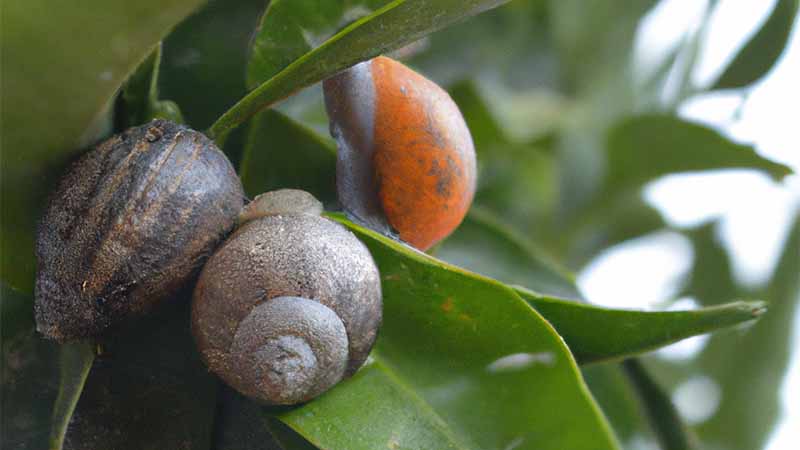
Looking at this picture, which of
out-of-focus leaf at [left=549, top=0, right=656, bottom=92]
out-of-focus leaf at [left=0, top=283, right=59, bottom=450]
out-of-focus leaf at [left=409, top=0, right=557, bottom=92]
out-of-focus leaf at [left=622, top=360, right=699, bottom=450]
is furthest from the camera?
out-of-focus leaf at [left=549, top=0, right=656, bottom=92]

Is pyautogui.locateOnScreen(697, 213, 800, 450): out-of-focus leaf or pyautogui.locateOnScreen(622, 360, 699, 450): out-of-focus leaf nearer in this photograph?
pyautogui.locateOnScreen(622, 360, 699, 450): out-of-focus leaf

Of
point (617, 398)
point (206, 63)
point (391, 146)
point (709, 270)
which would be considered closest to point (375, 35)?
point (391, 146)

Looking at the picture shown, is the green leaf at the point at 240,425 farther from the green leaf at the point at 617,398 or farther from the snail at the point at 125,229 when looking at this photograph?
the green leaf at the point at 617,398

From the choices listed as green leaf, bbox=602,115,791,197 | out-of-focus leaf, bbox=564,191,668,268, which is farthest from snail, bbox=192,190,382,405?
out-of-focus leaf, bbox=564,191,668,268

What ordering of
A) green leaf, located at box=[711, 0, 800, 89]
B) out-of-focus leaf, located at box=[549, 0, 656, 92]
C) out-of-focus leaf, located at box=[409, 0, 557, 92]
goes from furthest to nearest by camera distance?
out-of-focus leaf, located at box=[549, 0, 656, 92]
out-of-focus leaf, located at box=[409, 0, 557, 92]
green leaf, located at box=[711, 0, 800, 89]

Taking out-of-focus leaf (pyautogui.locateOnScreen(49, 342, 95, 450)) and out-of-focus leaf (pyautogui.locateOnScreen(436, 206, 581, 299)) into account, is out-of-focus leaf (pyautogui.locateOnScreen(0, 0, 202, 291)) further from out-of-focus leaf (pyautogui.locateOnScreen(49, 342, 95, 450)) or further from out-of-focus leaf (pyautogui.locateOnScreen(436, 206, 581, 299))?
out-of-focus leaf (pyautogui.locateOnScreen(436, 206, 581, 299))

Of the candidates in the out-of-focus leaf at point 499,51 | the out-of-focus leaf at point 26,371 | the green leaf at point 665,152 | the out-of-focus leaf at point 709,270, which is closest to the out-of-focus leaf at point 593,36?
the out-of-focus leaf at point 499,51
